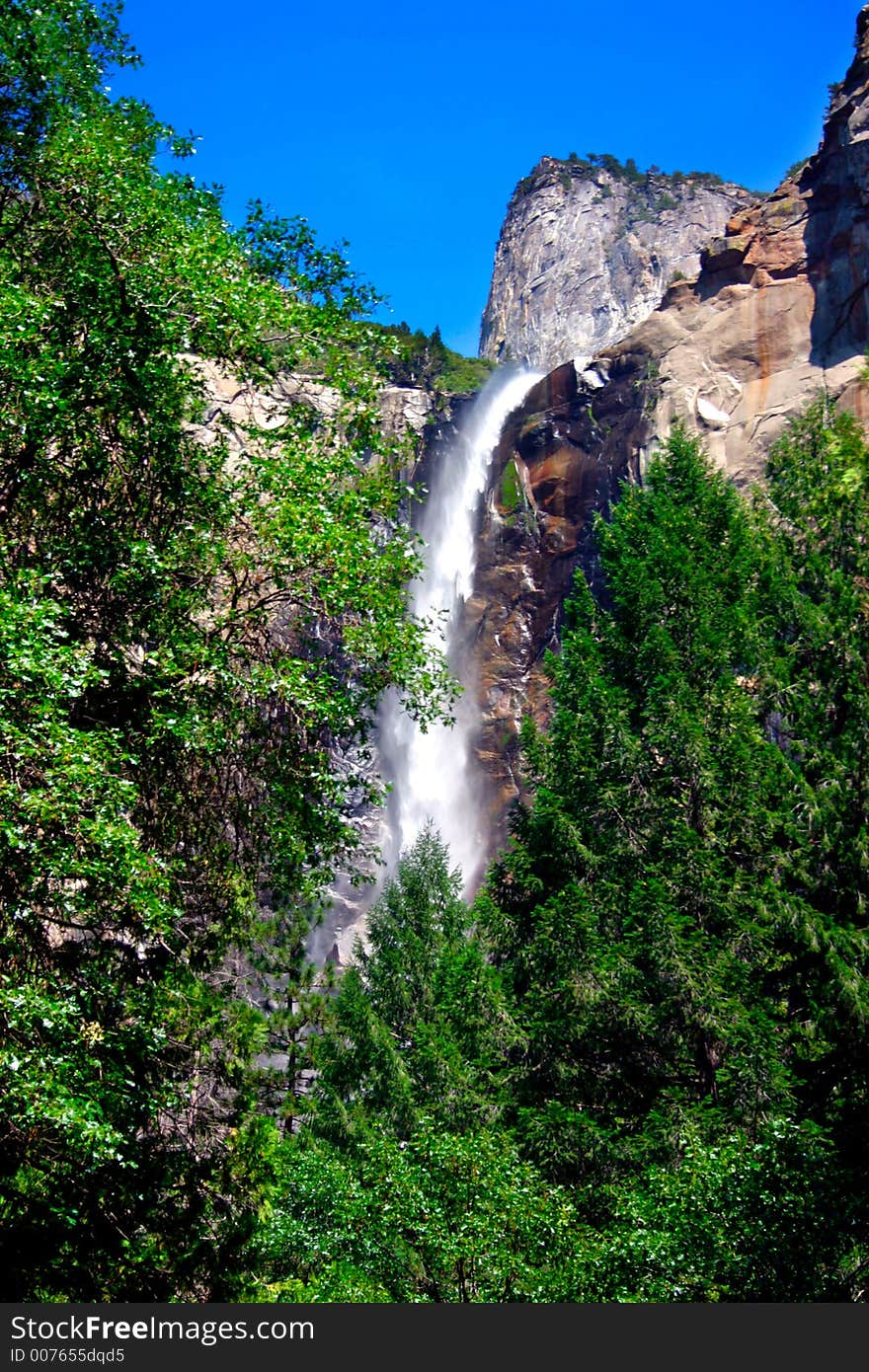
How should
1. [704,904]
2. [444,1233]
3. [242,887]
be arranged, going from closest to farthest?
[242,887]
[444,1233]
[704,904]

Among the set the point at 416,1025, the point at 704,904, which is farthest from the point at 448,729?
the point at 704,904

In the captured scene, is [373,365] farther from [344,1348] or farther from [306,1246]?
[306,1246]

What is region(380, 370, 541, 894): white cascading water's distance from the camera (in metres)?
58.0

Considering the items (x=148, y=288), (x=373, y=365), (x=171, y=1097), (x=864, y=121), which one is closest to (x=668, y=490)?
(x=373, y=365)

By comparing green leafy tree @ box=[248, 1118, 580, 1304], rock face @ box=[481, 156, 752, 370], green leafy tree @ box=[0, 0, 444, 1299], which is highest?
rock face @ box=[481, 156, 752, 370]

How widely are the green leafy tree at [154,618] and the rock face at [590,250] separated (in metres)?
118

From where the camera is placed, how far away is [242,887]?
10227 millimetres

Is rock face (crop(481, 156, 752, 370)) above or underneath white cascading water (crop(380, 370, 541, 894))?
above

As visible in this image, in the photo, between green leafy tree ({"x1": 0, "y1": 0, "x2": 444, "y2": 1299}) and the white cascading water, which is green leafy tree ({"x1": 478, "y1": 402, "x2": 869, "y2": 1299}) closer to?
green leafy tree ({"x1": 0, "y1": 0, "x2": 444, "y2": 1299})

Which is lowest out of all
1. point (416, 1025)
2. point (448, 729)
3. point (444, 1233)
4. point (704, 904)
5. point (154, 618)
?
point (444, 1233)

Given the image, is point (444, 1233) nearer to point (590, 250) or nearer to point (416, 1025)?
point (416, 1025)

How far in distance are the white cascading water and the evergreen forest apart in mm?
40625

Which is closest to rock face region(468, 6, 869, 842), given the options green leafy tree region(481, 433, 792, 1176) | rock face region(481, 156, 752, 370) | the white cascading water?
the white cascading water

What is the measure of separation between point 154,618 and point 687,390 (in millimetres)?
47150
